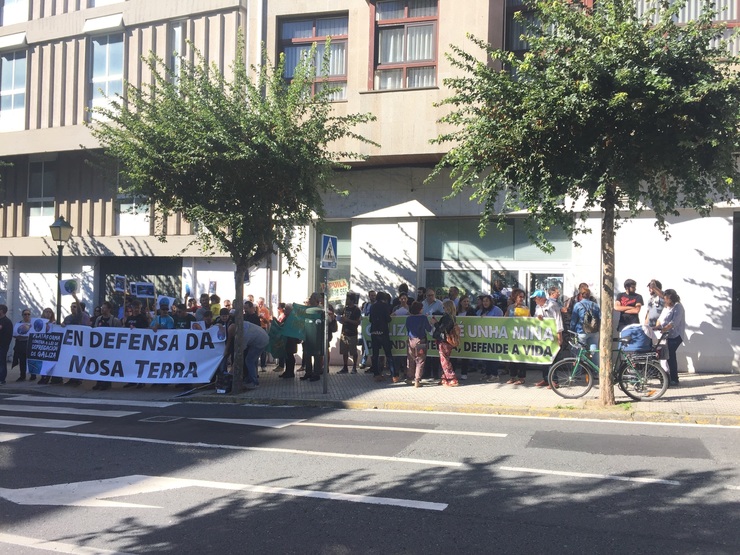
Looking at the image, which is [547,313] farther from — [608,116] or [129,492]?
[129,492]

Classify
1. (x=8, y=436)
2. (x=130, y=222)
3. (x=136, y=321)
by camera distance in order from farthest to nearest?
1. (x=130, y=222)
2. (x=136, y=321)
3. (x=8, y=436)

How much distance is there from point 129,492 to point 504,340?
8.71 meters

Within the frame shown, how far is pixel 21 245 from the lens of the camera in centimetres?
2338

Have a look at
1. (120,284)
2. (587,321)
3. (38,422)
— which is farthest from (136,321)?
(587,321)

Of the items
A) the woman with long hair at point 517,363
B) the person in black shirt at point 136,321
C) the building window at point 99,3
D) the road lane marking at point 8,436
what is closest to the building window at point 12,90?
the building window at point 99,3

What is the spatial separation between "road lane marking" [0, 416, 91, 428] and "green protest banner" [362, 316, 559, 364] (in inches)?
251

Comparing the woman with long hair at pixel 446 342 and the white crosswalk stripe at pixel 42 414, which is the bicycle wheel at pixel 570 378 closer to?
the woman with long hair at pixel 446 342

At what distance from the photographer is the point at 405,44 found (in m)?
16.8

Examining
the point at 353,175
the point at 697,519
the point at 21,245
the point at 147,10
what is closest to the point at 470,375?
the point at 353,175

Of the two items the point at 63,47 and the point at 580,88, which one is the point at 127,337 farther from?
the point at 63,47

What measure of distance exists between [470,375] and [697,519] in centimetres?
944

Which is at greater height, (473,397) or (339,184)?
(339,184)

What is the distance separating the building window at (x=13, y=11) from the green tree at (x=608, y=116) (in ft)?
58.8

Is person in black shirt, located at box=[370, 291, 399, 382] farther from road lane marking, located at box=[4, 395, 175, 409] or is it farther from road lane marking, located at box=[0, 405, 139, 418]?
road lane marking, located at box=[0, 405, 139, 418]
